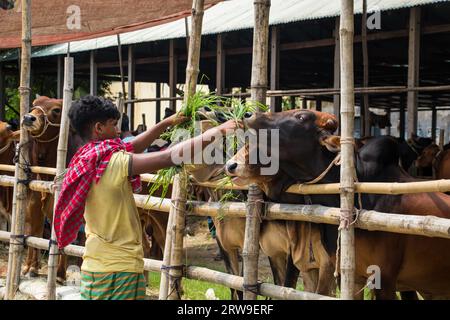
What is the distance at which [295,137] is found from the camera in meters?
4.07

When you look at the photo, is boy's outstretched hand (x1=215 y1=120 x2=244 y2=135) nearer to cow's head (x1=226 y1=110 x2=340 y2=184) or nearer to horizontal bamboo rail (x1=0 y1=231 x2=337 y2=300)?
cow's head (x1=226 y1=110 x2=340 y2=184)

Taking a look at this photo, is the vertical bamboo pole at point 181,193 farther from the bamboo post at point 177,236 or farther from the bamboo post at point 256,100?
the bamboo post at point 256,100

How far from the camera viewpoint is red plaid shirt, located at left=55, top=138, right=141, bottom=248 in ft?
10.8

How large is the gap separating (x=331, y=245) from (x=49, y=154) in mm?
4044

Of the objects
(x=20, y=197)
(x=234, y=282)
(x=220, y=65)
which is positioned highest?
(x=220, y=65)

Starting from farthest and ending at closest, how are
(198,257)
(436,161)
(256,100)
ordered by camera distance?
(198,257)
(436,161)
(256,100)

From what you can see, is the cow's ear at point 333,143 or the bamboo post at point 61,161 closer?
the cow's ear at point 333,143

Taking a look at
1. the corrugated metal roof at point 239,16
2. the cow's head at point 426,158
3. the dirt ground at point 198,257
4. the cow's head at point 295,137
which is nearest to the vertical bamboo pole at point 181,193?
the cow's head at point 295,137

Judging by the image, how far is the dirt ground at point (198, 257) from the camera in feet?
24.4

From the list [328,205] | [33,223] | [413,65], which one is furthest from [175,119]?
[413,65]

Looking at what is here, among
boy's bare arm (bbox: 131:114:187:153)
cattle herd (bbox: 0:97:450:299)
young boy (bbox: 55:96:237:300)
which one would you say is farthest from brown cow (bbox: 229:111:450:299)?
young boy (bbox: 55:96:237:300)

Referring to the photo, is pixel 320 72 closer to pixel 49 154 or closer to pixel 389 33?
pixel 389 33

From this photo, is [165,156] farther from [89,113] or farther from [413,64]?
[413,64]

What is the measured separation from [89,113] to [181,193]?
1.20 metres
